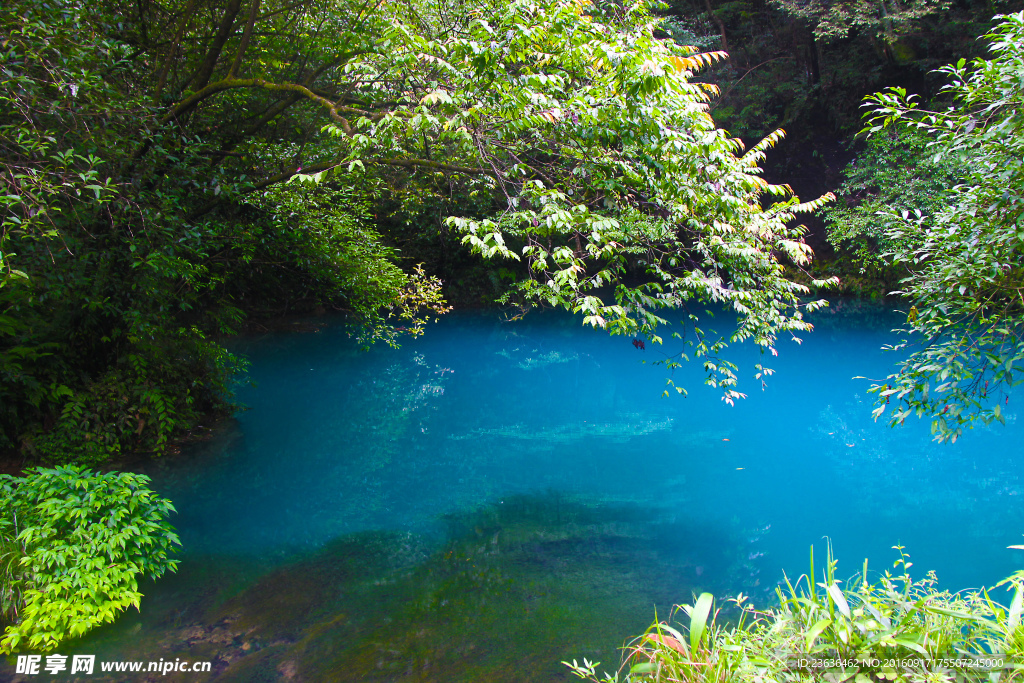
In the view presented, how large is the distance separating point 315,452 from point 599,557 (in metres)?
3.40

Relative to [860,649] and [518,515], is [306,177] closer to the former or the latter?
[518,515]

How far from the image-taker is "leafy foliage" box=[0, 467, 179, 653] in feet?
9.45

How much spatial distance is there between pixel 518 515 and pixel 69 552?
9.95 ft

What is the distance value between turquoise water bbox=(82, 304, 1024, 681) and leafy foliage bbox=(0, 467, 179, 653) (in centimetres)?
22

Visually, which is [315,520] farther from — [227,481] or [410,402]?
[410,402]

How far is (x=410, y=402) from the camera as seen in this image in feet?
26.6

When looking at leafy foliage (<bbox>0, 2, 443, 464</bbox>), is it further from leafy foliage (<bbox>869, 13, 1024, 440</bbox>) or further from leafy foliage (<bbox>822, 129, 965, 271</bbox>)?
leafy foliage (<bbox>822, 129, 965, 271</bbox>)

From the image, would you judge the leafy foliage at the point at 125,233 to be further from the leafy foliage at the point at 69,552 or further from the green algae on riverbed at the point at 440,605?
the green algae on riverbed at the point at 440,605

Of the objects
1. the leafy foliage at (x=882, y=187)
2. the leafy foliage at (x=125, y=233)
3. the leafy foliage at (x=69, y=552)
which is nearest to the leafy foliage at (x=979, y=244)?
the leafy foliage at (x=69, y=552)

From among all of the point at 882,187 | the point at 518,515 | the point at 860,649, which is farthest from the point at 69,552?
the point at 882,187

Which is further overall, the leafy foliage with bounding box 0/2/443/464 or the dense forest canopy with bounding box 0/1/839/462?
the leafy foliage with bounding box 0/2/443/464

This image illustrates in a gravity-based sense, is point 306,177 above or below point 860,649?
above

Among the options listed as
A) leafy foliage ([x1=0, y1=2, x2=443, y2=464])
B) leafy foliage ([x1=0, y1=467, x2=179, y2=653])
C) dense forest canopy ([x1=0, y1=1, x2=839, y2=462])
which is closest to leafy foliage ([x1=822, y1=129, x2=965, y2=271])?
dense forest canopy ([x1=0, y1=1, x2=839, y2=462])

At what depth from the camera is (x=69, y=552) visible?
118 inches
